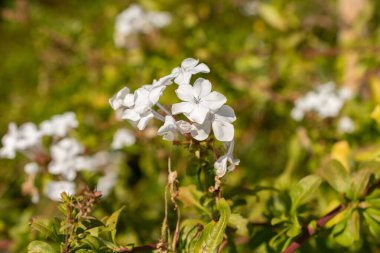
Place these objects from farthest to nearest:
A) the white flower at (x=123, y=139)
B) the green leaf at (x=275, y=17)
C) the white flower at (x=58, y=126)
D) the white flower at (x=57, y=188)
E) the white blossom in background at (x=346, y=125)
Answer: the green leaf at (x=275, y=17) → the white flower at (x=123, y=139) → the white blossom in background at (x=346, y=125) → the white flower at (x=58, y=126) → the white flower at (x=57, y=188)

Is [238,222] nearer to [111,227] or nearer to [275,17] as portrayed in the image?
[111,227]

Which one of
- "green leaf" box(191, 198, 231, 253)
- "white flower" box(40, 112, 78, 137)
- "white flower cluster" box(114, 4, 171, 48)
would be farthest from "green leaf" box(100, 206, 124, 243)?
"white flower cluster" box(114, 4, 171, 48)

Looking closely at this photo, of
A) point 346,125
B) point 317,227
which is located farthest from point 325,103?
point 317,227

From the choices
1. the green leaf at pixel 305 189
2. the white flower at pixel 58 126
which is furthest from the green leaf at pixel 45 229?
the white flower at pixel 58 126

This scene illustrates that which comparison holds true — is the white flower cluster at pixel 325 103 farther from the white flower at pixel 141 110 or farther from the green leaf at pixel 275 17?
the white flower at pixel 141 110

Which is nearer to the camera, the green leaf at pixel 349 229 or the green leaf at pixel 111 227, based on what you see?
the green leaf at pixel 111 227

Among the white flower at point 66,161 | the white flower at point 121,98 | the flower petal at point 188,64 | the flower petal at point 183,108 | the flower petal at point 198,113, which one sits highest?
the white flower at point 66,161

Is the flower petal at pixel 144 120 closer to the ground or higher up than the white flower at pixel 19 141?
closer to the ground

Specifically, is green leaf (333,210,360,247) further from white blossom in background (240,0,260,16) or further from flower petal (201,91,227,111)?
white blossom in background (240,0,260,16)
